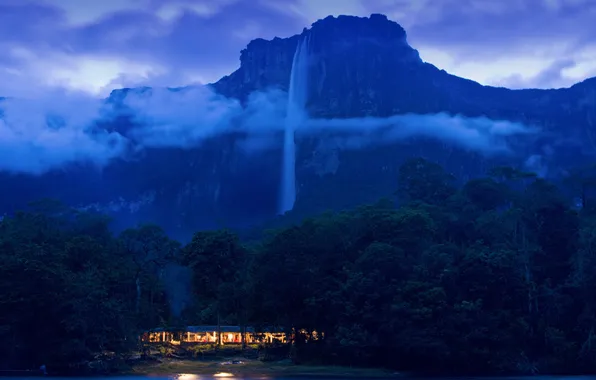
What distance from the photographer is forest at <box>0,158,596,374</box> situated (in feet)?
193

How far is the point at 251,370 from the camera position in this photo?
64.2m

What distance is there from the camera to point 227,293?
78812 millimetres

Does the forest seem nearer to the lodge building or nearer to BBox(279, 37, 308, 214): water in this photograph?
the lodge building

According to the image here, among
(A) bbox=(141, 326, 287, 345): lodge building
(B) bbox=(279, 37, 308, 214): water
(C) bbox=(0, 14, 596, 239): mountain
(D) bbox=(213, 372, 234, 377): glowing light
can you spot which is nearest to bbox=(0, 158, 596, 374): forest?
(A) bbox=(141, 326, 287, 345): lodge building

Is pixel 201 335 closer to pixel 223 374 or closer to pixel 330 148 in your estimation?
pixel 223 374

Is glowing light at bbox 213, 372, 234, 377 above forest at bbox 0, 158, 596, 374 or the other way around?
the other way around

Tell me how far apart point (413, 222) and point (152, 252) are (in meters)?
33.7

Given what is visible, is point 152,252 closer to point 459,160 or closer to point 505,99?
point 459,160

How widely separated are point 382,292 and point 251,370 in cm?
1330

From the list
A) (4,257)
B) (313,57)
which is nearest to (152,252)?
(4,257)

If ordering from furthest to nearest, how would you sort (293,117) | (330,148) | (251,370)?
(293,117), (330,148), (251,370)

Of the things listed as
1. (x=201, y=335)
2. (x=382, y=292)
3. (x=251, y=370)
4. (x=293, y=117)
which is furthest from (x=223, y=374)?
(x=293, y=117)

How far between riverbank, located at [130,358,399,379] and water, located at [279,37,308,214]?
96079 mm

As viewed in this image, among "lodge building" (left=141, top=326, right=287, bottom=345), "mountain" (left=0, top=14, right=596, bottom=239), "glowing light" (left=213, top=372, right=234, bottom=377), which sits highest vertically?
"mountain" (left=0, top=14, right=596, bottom=239)
